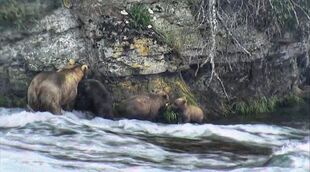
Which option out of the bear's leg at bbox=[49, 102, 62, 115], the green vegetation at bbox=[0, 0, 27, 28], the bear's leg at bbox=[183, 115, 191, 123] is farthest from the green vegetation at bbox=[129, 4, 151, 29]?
the bear's leg at bbox=[49, 102, 62, 115]

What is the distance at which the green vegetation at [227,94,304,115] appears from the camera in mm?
11258

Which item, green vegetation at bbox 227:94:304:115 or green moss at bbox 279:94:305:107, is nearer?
green vegetation at bbox 227:94:304:115

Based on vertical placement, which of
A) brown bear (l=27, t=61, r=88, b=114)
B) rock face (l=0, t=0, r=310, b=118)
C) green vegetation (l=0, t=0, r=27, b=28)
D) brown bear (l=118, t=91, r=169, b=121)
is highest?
green vegetation (l=0, t=0, r=27, b=28)

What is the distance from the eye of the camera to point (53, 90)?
9.41 m

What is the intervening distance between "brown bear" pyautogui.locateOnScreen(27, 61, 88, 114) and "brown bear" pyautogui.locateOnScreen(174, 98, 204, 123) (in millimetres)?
1539

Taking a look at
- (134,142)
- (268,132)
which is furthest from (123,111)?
(268,132)

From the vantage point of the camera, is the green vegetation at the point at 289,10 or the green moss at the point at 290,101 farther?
the green moss at the point at 290,101

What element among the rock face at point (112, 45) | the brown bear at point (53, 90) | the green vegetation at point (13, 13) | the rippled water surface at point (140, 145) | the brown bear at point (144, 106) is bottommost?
the rippled water surface at point (140, 145)

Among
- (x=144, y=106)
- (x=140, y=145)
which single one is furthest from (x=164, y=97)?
(x=140, y=145)

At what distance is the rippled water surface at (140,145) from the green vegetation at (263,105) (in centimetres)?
89

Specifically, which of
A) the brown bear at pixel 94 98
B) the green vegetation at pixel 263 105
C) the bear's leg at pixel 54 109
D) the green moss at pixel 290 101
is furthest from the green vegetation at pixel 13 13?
the green moss at pixel 290 101

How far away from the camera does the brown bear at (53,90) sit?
9.34 metres

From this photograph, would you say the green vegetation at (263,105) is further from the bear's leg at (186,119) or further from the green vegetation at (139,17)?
the green vegetation at (139,17)

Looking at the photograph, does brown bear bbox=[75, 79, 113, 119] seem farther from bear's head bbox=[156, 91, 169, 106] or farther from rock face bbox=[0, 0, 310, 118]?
bear's head bbox=[156, 91, 169, 106]
